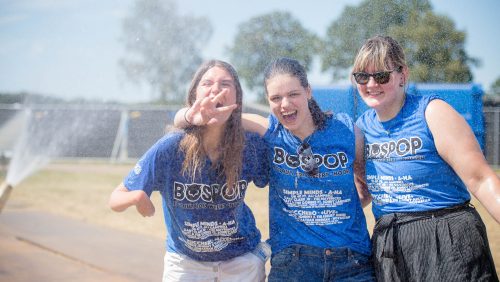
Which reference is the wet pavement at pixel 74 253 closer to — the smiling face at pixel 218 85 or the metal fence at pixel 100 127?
the smiling face at pixel 218 85

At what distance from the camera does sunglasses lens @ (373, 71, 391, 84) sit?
2.36 m

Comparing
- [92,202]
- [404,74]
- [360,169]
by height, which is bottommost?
[92,202]

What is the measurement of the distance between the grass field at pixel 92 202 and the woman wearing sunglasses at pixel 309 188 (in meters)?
3.05

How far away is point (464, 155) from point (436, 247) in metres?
0.44

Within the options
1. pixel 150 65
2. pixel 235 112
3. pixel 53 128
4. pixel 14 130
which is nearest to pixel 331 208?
pixel 235 112

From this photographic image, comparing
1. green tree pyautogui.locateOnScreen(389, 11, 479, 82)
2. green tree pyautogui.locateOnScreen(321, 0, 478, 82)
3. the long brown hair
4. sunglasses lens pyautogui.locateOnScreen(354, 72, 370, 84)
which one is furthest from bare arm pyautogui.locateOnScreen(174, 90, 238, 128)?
green tree pyautogui.locateOnScreen(389, 11, 479, 82)

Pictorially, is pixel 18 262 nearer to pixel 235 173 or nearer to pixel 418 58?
pixel 235 173

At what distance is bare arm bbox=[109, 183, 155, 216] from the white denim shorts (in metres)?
0.52

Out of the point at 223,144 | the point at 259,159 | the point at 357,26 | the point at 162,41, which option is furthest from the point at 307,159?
the point at 162,41

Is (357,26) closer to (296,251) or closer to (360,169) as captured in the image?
(360,169)

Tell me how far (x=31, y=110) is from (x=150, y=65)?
13713mm

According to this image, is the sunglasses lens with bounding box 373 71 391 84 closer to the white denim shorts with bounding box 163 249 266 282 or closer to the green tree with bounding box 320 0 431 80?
the white denim shorts with bounding box 163 249 266 282

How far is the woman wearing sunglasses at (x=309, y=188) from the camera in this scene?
7.82ft

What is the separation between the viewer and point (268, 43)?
5.22 metres
